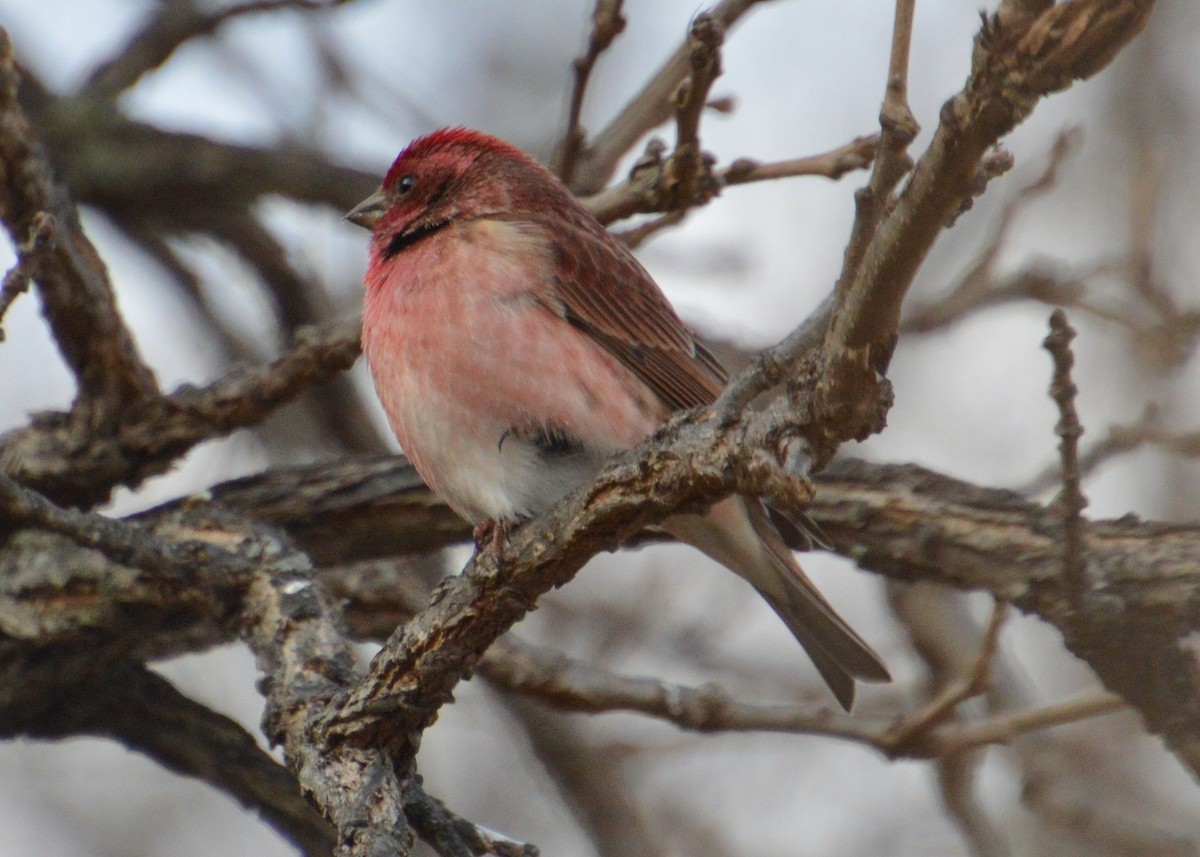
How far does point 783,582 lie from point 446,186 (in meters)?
2.30

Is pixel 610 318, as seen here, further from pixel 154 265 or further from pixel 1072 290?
pixel 154 265

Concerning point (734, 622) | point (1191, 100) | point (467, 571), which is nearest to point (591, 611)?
point (734, 622)

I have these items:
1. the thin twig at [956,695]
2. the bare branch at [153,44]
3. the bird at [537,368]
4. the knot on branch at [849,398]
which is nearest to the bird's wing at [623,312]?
the bird at [537,368]

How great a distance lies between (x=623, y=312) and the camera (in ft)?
17.9

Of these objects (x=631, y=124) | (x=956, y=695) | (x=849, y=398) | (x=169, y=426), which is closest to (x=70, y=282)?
(x=169, y=426)

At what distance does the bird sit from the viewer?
4.93 meters

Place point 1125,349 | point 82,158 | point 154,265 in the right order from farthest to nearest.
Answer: point 1125,349
point 154,265
point 82,158

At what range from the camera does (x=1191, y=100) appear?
11.4 meters

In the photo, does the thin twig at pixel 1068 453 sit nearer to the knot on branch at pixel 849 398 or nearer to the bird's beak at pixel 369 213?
the knot on branch at pixel 849 398

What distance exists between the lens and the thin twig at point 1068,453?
3.67 m

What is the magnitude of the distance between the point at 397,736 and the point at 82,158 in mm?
4142

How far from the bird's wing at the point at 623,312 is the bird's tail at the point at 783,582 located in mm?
445

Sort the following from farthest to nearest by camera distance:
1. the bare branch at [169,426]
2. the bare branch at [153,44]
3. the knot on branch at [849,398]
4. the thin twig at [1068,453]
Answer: the bare branch at [153,44] < the bare branch at [169,426] < the thin twig at [1068,453] < the knot on branch at [849,398]

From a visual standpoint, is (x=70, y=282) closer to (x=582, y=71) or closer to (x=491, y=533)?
(x=491, y=533)
